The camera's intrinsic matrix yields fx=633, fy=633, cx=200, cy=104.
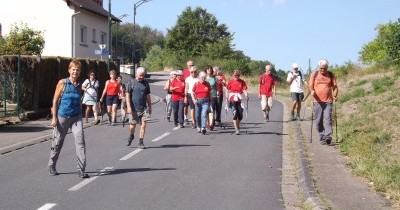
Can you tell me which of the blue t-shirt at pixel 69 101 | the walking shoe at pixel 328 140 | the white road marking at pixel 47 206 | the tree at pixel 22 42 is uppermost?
the tree at pixel 22 42

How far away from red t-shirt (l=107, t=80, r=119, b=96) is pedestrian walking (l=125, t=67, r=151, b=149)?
628cm

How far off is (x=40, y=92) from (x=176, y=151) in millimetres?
10317

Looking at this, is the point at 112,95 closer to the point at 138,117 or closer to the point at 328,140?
the point at 138,117

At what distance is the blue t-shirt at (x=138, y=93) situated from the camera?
13336 millimetres

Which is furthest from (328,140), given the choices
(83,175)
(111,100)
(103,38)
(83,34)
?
(103,38)

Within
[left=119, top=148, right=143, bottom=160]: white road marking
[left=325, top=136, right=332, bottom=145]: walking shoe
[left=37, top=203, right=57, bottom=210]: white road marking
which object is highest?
[left=325, top=136, right=332, bottom=145]: walking shoe

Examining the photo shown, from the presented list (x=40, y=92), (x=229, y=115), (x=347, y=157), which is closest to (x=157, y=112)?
(x=229, y=115)

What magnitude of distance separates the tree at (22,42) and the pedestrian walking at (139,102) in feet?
76.5

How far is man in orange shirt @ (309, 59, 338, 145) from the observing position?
1369 cm

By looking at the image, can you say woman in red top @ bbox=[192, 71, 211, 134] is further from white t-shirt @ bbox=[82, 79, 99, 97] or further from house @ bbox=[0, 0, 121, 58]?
house @ bbox=[0, 0, 121, 58]

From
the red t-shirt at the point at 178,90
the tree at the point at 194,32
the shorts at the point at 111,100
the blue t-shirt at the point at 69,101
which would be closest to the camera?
the blue t-shirt at the point at 69,101

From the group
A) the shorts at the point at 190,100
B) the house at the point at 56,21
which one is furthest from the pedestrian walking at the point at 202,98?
the house at the point at 56,21

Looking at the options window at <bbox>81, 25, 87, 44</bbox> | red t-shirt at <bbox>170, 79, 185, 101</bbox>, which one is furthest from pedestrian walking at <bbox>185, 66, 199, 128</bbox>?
window at <bbox>81, 25, 87, 44</bbox>

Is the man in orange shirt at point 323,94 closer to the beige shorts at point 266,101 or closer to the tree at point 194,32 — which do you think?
the beige shorts at point 266,101
